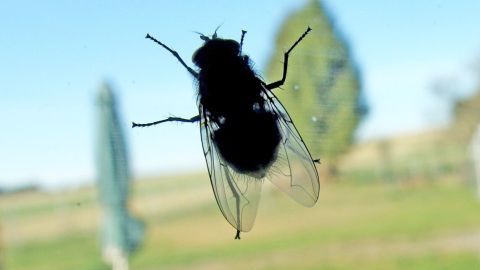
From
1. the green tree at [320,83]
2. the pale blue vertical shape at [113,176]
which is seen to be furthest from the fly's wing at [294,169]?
the pale blue vertical shape at [113,176]

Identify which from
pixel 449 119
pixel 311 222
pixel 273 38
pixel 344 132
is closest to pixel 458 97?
pixel 449 119

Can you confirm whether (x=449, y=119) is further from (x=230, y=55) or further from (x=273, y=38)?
(x=230, y=55)

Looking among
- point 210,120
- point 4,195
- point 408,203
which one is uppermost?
point 408,203

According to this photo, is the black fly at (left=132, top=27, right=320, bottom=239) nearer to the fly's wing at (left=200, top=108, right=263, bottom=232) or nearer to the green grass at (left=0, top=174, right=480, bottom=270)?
the fly's wing at (left=200, top=108, right=263, bottom=232)

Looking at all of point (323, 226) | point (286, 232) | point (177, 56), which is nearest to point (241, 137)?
point (177, 56)

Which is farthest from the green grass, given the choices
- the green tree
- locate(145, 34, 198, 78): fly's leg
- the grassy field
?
locate(145, 34, 198, 78): fly's leg

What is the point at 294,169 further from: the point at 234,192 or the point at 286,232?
the point at 286,232
